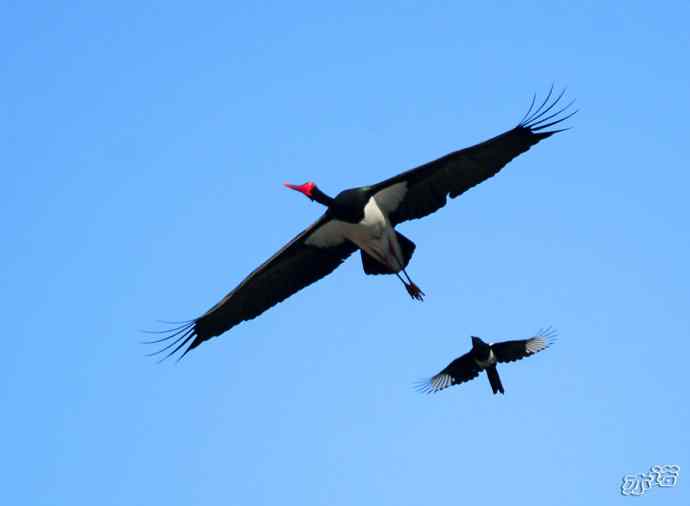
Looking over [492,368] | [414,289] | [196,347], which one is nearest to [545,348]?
[492,368]

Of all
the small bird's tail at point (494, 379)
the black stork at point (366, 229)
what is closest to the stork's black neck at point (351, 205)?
the black stork at point (366, 229)

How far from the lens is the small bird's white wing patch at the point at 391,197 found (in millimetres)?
19047

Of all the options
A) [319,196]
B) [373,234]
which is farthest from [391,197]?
[319,196]

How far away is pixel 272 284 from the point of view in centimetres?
2011

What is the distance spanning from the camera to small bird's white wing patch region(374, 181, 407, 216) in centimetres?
1905

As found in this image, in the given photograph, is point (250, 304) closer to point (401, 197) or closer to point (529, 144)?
point (401, 197)

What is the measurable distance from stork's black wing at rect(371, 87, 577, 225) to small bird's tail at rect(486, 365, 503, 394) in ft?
11.2

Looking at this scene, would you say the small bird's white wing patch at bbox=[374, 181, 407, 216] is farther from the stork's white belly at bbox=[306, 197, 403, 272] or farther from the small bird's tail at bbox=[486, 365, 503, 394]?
the small bird's tail at bbox=[486, 365, 503, 394]

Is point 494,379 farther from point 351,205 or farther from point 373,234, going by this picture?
point 351,205

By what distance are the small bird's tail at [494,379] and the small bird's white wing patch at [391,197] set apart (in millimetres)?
3681

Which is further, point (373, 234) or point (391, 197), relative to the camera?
point (391, 197)

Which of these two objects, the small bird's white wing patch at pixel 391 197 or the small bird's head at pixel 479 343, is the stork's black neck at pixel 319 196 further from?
the small bird's head at pixel 479 343

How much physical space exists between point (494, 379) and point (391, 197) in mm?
4018

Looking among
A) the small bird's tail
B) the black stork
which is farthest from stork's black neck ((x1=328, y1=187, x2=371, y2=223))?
the small bird's tail
